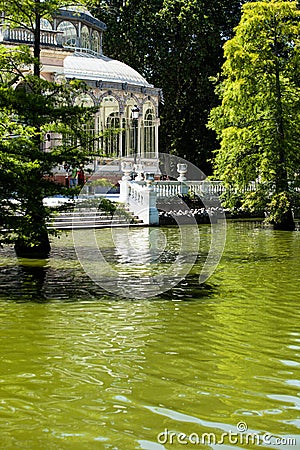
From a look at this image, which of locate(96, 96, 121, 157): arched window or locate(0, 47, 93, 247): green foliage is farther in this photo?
locate(96, 96, 121, 157): arched window

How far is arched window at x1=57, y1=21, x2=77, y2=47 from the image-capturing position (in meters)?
40.9

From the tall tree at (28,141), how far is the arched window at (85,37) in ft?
88.7

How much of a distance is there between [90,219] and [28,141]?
36.6ft

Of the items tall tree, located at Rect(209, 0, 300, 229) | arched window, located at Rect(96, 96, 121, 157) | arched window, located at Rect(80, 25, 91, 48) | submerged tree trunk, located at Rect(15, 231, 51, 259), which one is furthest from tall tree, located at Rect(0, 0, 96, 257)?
arched window, located at Rect(80, 25, 91, 48)

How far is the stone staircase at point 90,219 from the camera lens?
75.6 feet

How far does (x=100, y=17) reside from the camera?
4744 cm

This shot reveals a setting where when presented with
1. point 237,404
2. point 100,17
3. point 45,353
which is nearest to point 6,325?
point 45,353

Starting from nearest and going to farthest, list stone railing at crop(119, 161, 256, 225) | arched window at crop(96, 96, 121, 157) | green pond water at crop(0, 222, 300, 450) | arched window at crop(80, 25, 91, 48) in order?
green pond water at crop(0, 222, 300, 450) < stone railing at crop(119, 161, 256, 225) < arched window at crop(96, 96, 121, 157) < arched window at crop(80, 25, 91, 48)

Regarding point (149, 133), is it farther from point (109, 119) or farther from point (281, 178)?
point (281, 178)

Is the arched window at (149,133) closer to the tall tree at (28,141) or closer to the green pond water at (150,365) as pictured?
the tall tree at (28,141)

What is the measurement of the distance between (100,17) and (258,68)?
2494 cm

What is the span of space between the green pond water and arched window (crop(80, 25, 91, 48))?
3109 cm

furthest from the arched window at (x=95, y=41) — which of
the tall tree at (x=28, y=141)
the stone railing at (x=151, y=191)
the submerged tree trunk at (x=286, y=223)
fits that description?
the tall tree at (x=28, y=141)

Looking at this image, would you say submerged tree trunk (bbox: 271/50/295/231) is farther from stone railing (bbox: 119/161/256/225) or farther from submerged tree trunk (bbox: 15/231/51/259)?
submerged tree trunk (bbox: 15/231/51/259)
